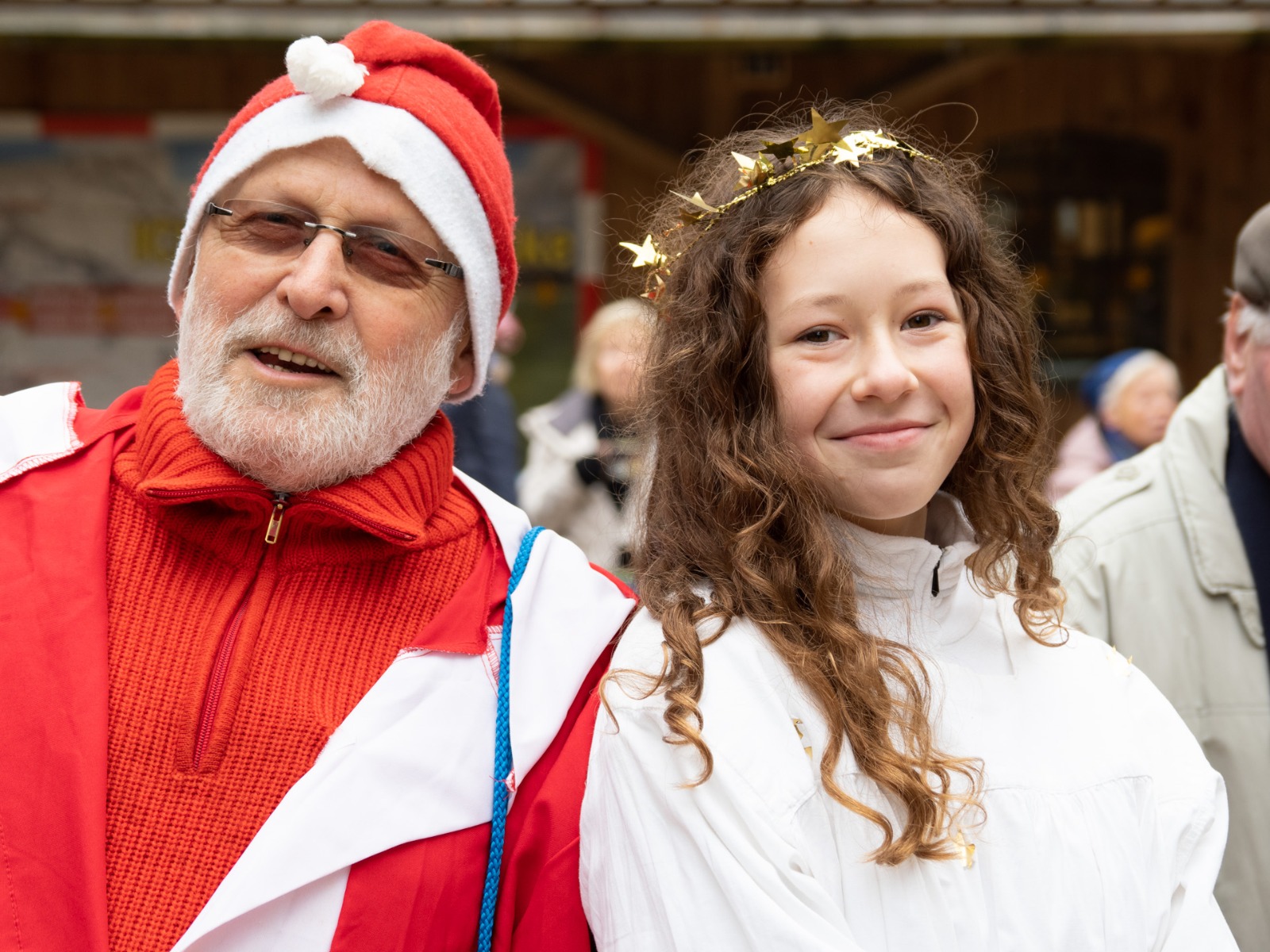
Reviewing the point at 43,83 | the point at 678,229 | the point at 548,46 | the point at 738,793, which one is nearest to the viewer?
the point at 738,793

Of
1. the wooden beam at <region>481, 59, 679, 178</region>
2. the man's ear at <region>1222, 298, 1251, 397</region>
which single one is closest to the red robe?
the man's ear at <region>1222, 298, 1251, 397</region>

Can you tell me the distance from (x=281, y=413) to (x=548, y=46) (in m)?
3.53

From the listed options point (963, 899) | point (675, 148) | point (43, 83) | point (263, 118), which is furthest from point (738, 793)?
point (43, 83)

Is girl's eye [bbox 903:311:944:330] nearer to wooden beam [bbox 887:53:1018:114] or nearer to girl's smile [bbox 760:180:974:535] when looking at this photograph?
girl's smile [bbox 760:180:974:535]

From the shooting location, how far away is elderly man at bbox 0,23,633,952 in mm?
1530

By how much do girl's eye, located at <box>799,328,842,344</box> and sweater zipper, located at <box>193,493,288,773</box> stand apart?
751mm

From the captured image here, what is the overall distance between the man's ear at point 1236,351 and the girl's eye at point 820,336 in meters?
1.02

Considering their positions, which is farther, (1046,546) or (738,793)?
(1046,546)

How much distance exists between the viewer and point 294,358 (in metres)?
1.78

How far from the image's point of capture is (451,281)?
1.90 m

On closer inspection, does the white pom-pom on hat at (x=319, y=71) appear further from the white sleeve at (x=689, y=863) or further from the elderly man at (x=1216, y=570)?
the elderly man at (x=1216, y=570)

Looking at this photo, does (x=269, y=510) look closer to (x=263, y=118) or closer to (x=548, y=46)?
(x=263, y=118)

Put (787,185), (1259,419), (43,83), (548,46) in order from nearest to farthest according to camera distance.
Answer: (787,185) < (1259,419) < (548,46) < (43,83)

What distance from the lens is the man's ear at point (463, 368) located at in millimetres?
2029
